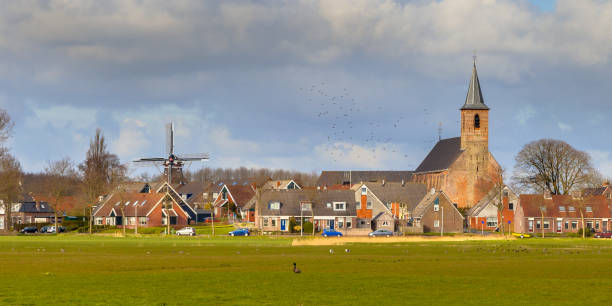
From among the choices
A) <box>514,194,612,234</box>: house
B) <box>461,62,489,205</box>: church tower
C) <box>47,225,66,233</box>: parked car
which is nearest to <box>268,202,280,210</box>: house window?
<box>47,225,66,233</box>: parked car

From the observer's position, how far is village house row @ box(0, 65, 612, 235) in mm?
131750

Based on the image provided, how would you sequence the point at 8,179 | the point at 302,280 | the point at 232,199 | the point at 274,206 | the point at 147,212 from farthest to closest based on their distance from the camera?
the point at 232,199 → the point at 147,212 → the point at 274,206 → the point at 8,179 → the point at 302,280

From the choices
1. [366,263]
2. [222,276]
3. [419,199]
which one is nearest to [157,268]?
[222,276]

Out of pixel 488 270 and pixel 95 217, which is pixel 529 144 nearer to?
pixel 95 217

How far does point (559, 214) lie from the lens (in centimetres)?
13738

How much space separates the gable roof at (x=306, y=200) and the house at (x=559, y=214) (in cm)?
2958

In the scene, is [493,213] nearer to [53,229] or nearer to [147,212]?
[147,212]

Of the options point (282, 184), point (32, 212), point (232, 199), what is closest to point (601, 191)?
point (282, 184)

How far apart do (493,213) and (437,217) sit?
57.8 feet

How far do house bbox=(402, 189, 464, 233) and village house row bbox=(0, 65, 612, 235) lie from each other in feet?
0.52

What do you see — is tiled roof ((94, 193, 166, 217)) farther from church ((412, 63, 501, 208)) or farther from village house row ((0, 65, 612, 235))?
church ((412, 63, 501, 208))

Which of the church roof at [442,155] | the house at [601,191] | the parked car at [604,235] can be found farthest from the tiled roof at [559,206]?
the church roof at [442,155]

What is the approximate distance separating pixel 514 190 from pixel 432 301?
12180cm

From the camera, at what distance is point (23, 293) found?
3138 centimetres
